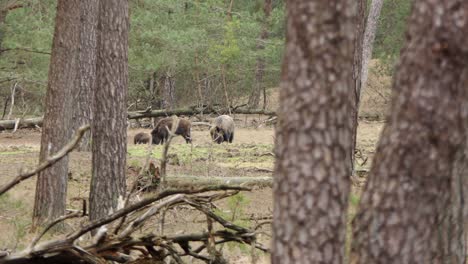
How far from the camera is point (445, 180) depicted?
333 centimetres

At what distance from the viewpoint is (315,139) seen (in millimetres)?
3416

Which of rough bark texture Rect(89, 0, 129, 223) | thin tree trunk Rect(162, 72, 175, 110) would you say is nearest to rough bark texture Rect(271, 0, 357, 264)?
rough bark texture Rect(89, 0, 129, 223)

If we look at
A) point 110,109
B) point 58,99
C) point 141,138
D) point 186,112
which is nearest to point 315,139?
point 110,109

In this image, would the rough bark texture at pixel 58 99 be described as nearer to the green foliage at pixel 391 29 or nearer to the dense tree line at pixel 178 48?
the dense tree line at pixel 178 48

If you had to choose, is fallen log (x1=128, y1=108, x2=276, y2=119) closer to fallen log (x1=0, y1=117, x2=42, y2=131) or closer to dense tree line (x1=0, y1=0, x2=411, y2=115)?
dense tree line (x1=0, y1=0, x2=411, y2=115)

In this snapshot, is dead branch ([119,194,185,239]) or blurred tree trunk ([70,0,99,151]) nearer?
dead branch ([119,194,185,239])

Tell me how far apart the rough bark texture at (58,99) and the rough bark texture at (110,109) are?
806mm

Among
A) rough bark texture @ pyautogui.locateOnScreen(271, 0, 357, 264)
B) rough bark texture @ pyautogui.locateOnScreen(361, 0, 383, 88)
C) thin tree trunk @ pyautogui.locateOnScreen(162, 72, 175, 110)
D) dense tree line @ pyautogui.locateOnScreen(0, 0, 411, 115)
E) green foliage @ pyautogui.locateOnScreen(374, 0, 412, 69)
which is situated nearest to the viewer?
rough bark texture @ pyautogui.locateOnScreen(271, 0, 357, 264)

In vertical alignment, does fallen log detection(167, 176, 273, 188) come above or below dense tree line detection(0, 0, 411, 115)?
below

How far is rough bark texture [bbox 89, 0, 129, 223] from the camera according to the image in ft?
25.8

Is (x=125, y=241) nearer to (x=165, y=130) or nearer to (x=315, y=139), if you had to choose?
(x=315, y=139)

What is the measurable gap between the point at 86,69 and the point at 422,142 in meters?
11.7

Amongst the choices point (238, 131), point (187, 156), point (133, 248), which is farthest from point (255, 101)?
point (133, 248)

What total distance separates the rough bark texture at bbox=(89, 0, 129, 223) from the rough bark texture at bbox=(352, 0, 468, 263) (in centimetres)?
489
